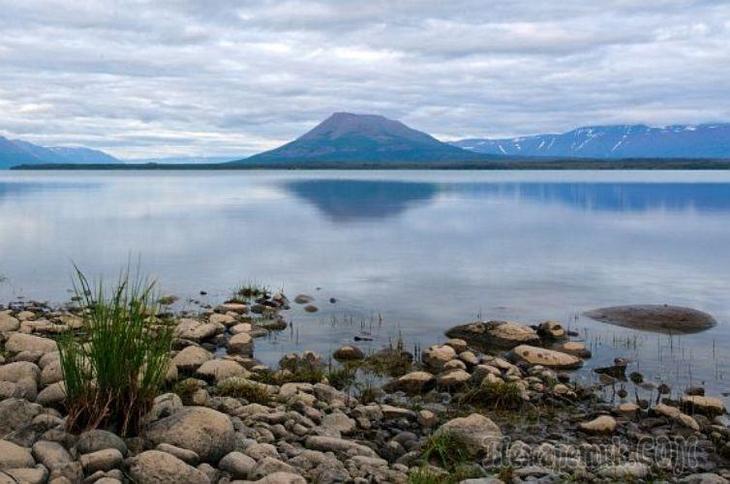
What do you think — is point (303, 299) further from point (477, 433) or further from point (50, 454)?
point (50, 454)

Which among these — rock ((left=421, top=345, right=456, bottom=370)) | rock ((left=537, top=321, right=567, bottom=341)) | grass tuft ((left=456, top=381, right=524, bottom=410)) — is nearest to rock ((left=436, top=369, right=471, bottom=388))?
grass tuft ((left=456, top=381, right=524, bottom=410))

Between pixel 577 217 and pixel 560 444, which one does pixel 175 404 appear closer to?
pixel 560 444

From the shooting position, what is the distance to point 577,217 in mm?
57438

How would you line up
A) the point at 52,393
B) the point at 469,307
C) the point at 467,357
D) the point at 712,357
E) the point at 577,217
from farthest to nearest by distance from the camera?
1. the point at 577,217
2. the point at 469,307
3. the point at 712,357
4. the point at 467,357
5. the point at 52,393

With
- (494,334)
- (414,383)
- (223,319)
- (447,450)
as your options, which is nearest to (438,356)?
(414,383)

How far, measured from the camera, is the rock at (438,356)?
14.9m

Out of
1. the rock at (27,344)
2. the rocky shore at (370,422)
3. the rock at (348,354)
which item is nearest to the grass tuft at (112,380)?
the rocky shore at (370,422)

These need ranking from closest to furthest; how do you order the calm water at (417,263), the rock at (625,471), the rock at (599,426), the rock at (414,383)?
the rock at (625,471) < the rock at (599,426) < the rock at (414,383) < the calm water at (417,263)

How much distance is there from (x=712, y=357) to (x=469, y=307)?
7400mm

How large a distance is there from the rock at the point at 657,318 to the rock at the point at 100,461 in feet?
48.0

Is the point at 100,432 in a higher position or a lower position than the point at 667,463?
higher

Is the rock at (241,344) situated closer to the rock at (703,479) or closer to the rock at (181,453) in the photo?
the rock at (181,453)

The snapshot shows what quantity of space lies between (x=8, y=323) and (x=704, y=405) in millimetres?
13523

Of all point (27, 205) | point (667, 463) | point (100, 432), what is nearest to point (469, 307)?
point (667, 463)
